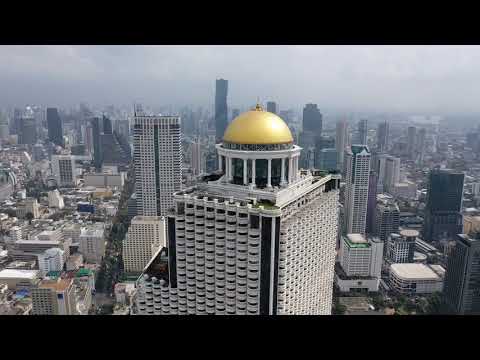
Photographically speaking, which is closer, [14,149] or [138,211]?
[138,211]

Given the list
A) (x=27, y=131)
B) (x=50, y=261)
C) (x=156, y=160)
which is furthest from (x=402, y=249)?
(x=27, y=131)

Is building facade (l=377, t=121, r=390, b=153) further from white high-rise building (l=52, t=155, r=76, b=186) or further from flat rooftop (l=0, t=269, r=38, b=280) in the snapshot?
white high-rise building (l=52, t=155, r=76, b=186)

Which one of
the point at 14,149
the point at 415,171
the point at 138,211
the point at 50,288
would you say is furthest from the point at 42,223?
the point at 415,171

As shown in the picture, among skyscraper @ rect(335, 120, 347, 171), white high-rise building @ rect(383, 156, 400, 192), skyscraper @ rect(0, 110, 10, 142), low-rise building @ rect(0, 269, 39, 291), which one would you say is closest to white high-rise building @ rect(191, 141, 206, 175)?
skyscraper @ rect(335, 120, 347, 171)

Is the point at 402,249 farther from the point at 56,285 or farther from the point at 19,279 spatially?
the point at 19,279

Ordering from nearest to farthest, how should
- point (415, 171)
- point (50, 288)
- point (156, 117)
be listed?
point (50, 288) < point (156, 117) < point (415, 171)

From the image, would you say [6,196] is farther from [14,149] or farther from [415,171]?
[415,171]

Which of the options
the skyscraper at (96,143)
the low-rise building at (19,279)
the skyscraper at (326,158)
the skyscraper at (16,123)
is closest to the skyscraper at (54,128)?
the skyscraper at (16,123)
